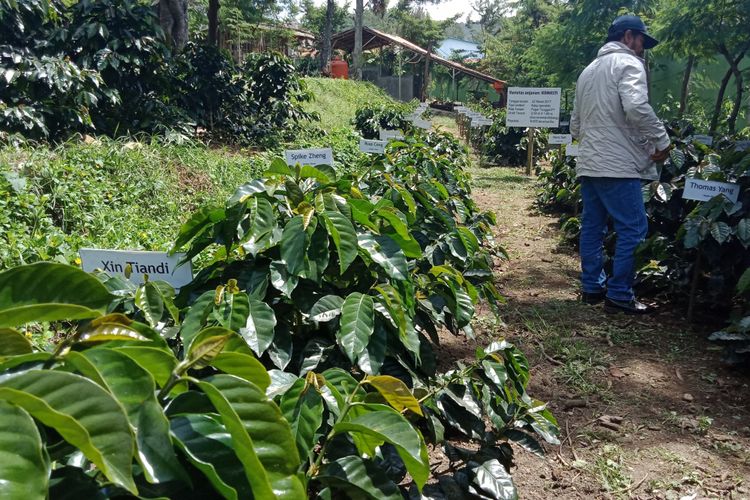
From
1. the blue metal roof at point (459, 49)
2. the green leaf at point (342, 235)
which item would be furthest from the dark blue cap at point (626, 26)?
the blue metal roof at point (459, 49)

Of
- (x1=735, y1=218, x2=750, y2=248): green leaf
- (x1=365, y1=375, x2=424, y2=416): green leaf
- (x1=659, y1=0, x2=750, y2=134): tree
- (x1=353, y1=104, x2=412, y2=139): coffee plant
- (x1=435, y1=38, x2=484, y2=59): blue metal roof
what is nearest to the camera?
(x1=365, y1=375, x2=424, y2=416): green leaf

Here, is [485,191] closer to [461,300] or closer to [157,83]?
[157,83]

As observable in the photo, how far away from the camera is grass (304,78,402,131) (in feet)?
45.7

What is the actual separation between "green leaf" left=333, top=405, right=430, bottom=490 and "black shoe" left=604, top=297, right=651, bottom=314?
10.4 feet

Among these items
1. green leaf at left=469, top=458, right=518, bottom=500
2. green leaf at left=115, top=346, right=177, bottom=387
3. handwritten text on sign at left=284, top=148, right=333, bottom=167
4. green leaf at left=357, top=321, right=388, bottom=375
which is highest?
handwritten text on sign at left=284, top=148, right=333, bottom=167

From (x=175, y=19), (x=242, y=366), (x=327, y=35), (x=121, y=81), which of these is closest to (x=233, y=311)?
(x=242, y=366)

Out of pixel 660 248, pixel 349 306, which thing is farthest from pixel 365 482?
pixel 660 248

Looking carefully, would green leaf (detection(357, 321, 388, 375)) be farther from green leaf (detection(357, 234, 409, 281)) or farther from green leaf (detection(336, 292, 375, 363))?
green leaf (detection(357, 234, 409, 281))

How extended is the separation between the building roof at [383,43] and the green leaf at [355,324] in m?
27.2

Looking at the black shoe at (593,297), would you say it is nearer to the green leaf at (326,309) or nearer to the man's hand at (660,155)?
the man's hand at (660,155)

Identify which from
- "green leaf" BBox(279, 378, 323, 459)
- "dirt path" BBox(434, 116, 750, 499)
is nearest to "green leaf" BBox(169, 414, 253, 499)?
"green leaf" BBox(279, 378, 323, 459)

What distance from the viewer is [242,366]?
0.83m

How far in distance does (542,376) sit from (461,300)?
1.20m

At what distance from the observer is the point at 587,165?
12.6 ft
